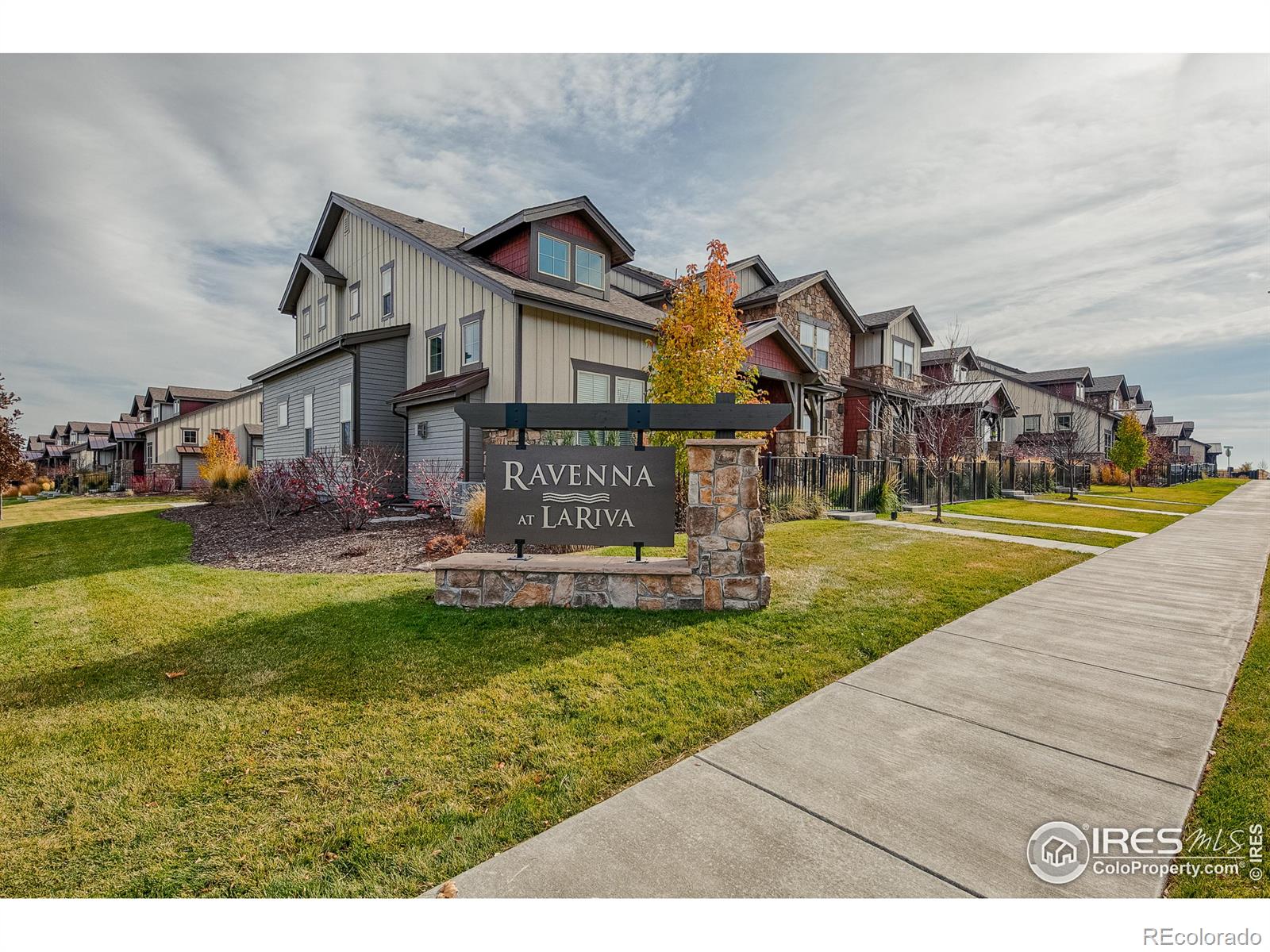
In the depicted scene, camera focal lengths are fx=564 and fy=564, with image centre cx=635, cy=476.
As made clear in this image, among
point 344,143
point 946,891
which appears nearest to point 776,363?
point 344,143

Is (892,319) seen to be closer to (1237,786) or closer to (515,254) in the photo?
(515,254)

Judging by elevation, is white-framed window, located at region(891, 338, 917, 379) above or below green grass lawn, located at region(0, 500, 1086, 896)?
above

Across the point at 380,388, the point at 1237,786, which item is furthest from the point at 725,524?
the point at 380,388

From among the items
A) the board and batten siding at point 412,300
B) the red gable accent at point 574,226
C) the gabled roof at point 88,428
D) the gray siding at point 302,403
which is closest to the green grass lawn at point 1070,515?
the red gable accent at point 574,226

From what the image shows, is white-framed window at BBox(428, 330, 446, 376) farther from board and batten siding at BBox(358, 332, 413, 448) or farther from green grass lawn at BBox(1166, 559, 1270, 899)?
green grass lawn at BBox(1166, 559, 1270, 899)

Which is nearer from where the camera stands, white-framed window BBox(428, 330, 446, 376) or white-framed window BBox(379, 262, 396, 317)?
white-framed window BBox(428, 330, 446, 376)

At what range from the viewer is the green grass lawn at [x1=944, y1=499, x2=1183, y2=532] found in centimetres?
1377

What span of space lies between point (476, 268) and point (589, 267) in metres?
3.74

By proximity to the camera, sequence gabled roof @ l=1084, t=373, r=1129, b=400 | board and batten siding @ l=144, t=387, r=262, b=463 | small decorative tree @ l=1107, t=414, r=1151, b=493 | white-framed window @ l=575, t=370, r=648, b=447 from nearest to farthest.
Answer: white-framed window @ l=575, t=370, r=648, b=447 < small decorative tree @ l=1107, t=414, r=1151, b=493 < board and batten siding @ l=144, t=387, r=262, b=463 < gabled roof @ l=1084, t=373, r=1129, b=400

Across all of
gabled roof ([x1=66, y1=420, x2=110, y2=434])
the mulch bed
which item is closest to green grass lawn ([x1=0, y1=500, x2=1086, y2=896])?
the mulch bed

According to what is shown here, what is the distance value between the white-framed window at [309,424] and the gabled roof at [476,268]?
5.96 m

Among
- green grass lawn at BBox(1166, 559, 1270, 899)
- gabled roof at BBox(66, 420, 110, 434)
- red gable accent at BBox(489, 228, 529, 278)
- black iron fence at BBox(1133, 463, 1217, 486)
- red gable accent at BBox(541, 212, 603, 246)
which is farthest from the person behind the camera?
gabled roof at BBox(66, 420, 110, 434)

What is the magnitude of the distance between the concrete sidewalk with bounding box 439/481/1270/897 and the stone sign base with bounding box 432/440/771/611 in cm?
164

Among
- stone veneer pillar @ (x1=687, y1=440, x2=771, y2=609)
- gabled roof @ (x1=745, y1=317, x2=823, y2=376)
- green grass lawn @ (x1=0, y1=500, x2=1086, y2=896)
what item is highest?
gabled roof @ (x1=745, y1=317, x2=823, y2=376)
